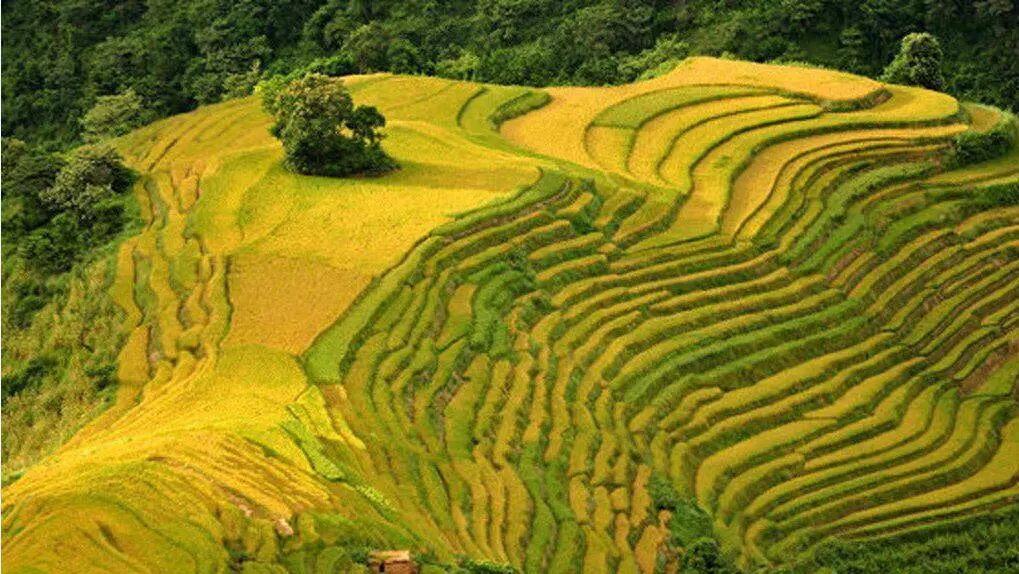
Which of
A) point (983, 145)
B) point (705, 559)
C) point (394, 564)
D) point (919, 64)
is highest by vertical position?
point (394, 564)

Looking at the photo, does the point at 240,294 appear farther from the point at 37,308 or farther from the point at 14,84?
the point at 14,84

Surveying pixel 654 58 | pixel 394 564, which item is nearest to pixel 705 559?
pixel 394 564

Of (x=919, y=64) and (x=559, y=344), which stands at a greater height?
(x=919, y=64)

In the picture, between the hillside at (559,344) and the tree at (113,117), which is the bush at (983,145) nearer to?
the hillside at (559,344)

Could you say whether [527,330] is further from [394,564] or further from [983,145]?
[983,145]

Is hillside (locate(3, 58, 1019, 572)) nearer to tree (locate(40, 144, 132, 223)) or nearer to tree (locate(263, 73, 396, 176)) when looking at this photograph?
tree (locate(263, 73, 396, 176))

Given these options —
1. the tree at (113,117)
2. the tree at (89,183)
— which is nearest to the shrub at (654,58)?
the tree at (113,117)

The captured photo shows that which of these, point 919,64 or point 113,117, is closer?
point 919,64
